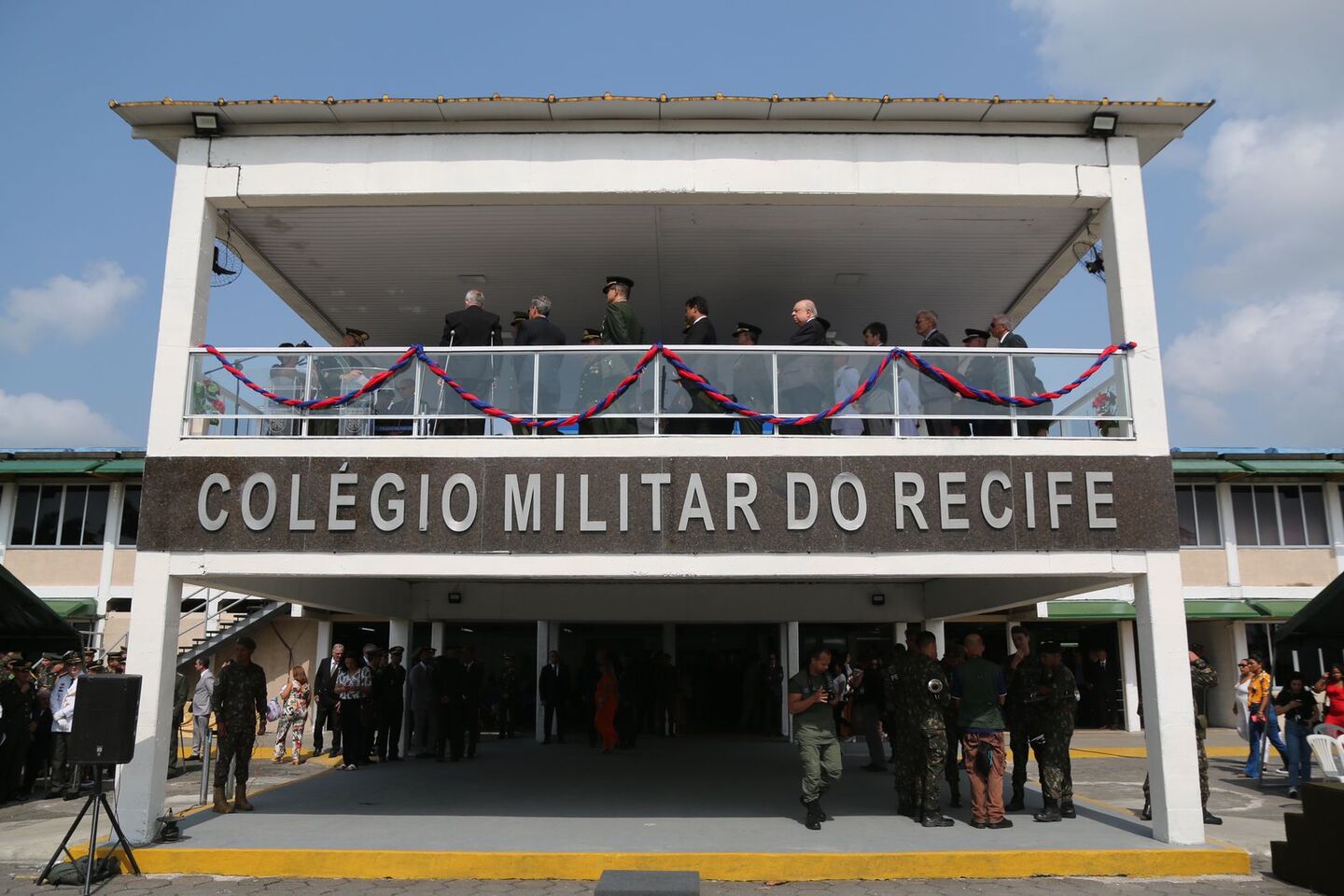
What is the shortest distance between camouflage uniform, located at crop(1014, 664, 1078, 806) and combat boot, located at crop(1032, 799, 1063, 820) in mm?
11

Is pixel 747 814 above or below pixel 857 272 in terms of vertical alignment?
below

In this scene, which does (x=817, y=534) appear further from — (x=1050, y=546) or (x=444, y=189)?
(x=444, y=189)

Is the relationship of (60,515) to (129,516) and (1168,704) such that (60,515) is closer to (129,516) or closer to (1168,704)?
(129,516)

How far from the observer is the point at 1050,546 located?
969 cm

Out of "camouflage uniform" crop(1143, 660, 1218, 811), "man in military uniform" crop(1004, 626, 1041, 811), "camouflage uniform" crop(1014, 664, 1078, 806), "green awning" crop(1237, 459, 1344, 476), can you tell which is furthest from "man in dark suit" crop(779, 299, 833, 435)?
"green awning" crop(1237, 459, 1344, 476)

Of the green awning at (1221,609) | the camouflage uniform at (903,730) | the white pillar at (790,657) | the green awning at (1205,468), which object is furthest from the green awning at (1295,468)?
the camouflage uniform at (903,730)

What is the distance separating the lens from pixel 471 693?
1590cm

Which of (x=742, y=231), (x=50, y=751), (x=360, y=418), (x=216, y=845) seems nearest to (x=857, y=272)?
(x=742, y=231)

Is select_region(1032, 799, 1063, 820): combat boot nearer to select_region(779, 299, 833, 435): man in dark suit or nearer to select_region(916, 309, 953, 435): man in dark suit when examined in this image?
select_region(916, 309, 953, 435): man in dark suit

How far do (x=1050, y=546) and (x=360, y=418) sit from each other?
276 inches

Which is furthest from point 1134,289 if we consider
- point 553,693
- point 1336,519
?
point 1336,519

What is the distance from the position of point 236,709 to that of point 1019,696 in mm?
8180

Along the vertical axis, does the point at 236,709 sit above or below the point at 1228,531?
below

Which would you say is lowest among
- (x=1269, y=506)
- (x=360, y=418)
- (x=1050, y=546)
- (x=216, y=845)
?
(x=216, y=845)
